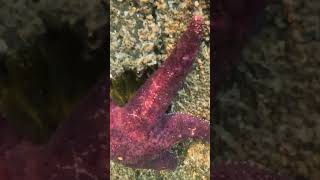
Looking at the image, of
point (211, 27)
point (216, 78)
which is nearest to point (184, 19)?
point (211, 27)

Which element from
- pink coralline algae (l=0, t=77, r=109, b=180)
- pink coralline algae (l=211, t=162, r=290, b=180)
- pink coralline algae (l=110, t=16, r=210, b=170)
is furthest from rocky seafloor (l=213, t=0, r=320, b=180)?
pink coralline algae (l=0, t=77, r=109, b=180)

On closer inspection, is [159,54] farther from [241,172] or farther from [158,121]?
[241,172]

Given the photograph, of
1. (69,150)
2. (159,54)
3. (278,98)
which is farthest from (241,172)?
(69,150)

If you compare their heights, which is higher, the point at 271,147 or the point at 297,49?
the point at 297,49

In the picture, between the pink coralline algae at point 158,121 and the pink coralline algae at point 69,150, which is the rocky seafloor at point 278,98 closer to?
the pink coralline algae at point 158,121

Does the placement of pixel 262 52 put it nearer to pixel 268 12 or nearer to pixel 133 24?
pixel 268 12

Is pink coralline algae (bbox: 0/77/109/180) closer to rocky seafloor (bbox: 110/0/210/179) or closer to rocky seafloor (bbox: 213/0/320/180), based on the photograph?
rocky seafloor (bbox: 110/0/210/179)
